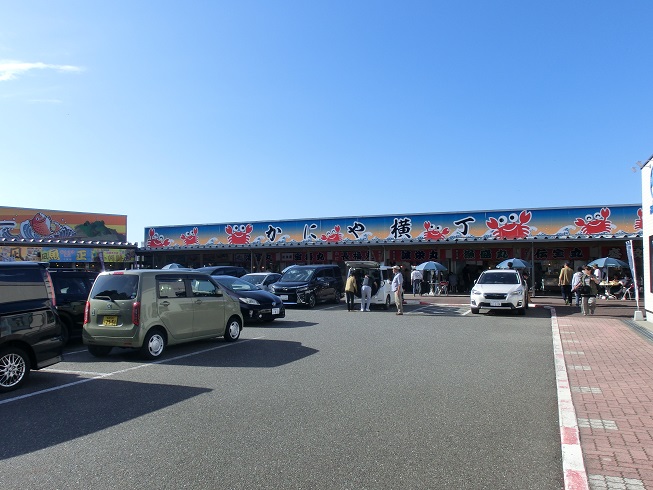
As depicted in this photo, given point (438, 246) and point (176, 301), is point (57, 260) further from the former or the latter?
point (176, 301)

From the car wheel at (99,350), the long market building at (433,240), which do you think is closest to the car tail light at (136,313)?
the car wheel at (99,350)

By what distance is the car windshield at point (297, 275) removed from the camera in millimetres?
21547

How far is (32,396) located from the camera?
270 inches

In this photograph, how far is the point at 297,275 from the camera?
21.8m

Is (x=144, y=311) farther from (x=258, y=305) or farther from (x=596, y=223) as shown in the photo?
(x=596, y=223)

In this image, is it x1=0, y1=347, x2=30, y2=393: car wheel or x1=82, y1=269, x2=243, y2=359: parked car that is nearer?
x1=0, y1=347, x2=30, y2=393: car wheel

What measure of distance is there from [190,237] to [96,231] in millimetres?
17561

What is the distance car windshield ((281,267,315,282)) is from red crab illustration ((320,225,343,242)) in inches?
444

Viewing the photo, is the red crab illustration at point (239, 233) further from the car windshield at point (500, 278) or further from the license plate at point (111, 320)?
the license plate at point (111, 320)

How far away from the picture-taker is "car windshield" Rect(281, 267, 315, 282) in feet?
70.7

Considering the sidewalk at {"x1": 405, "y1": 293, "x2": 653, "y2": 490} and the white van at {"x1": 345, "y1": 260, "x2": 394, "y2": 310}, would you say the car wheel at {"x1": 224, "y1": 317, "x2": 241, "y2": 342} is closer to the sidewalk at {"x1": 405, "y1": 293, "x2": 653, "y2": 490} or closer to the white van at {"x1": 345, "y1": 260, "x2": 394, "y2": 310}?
the sidewalk at {"x1": 405, "y1": 293, "x2": 653, "y2": 490}

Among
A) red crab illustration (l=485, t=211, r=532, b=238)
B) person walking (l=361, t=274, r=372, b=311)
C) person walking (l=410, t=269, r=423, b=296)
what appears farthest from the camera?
person walking (l=410, t=269, r=423, b=296)

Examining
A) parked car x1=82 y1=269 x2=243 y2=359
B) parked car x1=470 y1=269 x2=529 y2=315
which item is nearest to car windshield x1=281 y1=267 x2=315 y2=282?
parked car x1=470 y1=269 x2=529 y2=315

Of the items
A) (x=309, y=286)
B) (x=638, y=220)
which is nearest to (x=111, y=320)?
(x=309, y=286)
